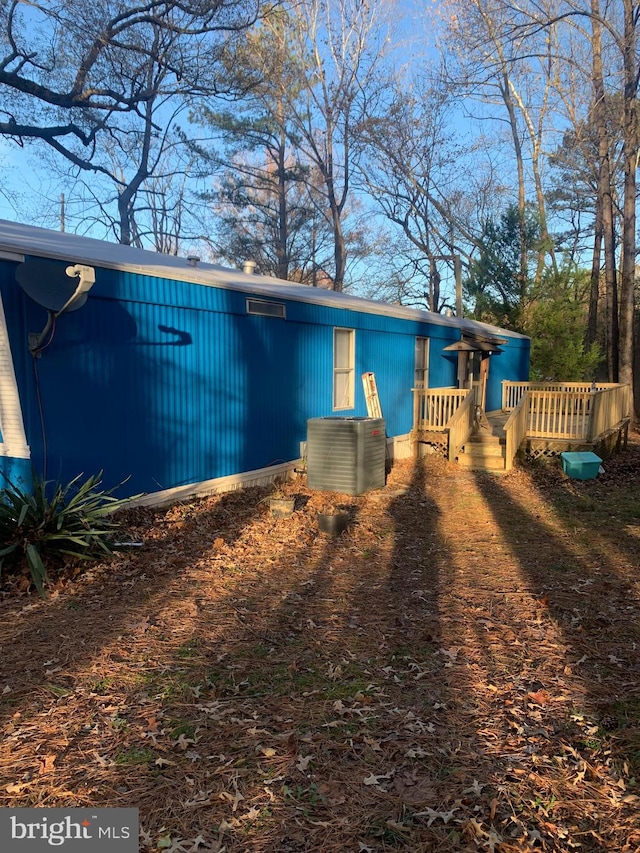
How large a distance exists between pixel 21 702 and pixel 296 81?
27141 millimetres

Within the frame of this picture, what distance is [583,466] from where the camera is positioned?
1038 cm

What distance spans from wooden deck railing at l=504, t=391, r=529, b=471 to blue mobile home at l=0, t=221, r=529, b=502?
298 cm

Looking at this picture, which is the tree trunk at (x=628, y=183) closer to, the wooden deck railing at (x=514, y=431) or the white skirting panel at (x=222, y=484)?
the wooden deck railing at (x=514, y=431)

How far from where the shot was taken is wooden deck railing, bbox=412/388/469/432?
1302 cm

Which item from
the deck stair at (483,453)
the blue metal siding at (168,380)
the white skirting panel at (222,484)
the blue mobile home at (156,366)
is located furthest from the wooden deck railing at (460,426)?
the white skirting panel at (222,484)

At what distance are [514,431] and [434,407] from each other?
2.46m

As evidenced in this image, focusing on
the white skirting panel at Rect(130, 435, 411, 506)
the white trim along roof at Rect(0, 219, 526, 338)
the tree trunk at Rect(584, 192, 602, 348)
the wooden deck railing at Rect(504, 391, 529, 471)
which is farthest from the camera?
the tree trunk at Rect(584, 192, 602, 348)

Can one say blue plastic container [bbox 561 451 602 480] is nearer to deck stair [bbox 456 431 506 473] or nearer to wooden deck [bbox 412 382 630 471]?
wooden deck [bbox 412 382 630 471]

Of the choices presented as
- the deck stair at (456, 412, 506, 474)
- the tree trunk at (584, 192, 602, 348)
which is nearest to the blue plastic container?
the deck stair at (456, 412, 506, 474)

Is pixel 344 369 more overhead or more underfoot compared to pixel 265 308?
more underfoot

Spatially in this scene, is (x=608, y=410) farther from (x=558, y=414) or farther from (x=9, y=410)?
(x=9, y=410)

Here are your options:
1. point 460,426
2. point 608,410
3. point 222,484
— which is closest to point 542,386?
point 608,410

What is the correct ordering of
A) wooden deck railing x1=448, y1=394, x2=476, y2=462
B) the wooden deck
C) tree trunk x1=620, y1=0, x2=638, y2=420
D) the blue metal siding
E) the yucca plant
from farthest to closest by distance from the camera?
1. tree trunk x1=620, y1=0, x2=638, y2=420
2. wooden deck railing x1=448, y1=394, x2=476, y2=462
3. the wooden deck
4. the blue metal siding
5. the yucca plant

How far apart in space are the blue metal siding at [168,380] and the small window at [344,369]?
320 mm
